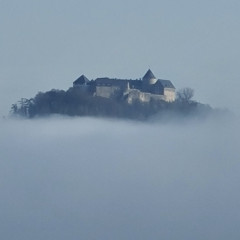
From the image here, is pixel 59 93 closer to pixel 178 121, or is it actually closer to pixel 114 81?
pixel 114 81

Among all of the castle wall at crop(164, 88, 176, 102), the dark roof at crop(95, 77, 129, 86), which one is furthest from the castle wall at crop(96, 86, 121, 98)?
the castle wall at crop(164, 88, 176, 102)

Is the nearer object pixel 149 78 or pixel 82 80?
pixel 82 80

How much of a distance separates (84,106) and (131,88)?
4052 millimetres

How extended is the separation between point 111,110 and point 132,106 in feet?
4.87

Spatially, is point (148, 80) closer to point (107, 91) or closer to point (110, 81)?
point (110, 81)

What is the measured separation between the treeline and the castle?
470 millimetres

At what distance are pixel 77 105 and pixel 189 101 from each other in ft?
25.6

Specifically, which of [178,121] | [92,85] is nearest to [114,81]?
[92,85]

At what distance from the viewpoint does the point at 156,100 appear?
61.4m

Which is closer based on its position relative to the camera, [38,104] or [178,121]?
[38,104]

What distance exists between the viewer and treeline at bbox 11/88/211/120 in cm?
5931

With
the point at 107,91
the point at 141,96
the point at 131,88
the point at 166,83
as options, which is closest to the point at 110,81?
the point at 107,91

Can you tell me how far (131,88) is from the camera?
6228cm

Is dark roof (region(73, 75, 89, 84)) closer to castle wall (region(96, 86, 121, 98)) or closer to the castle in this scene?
the castle
